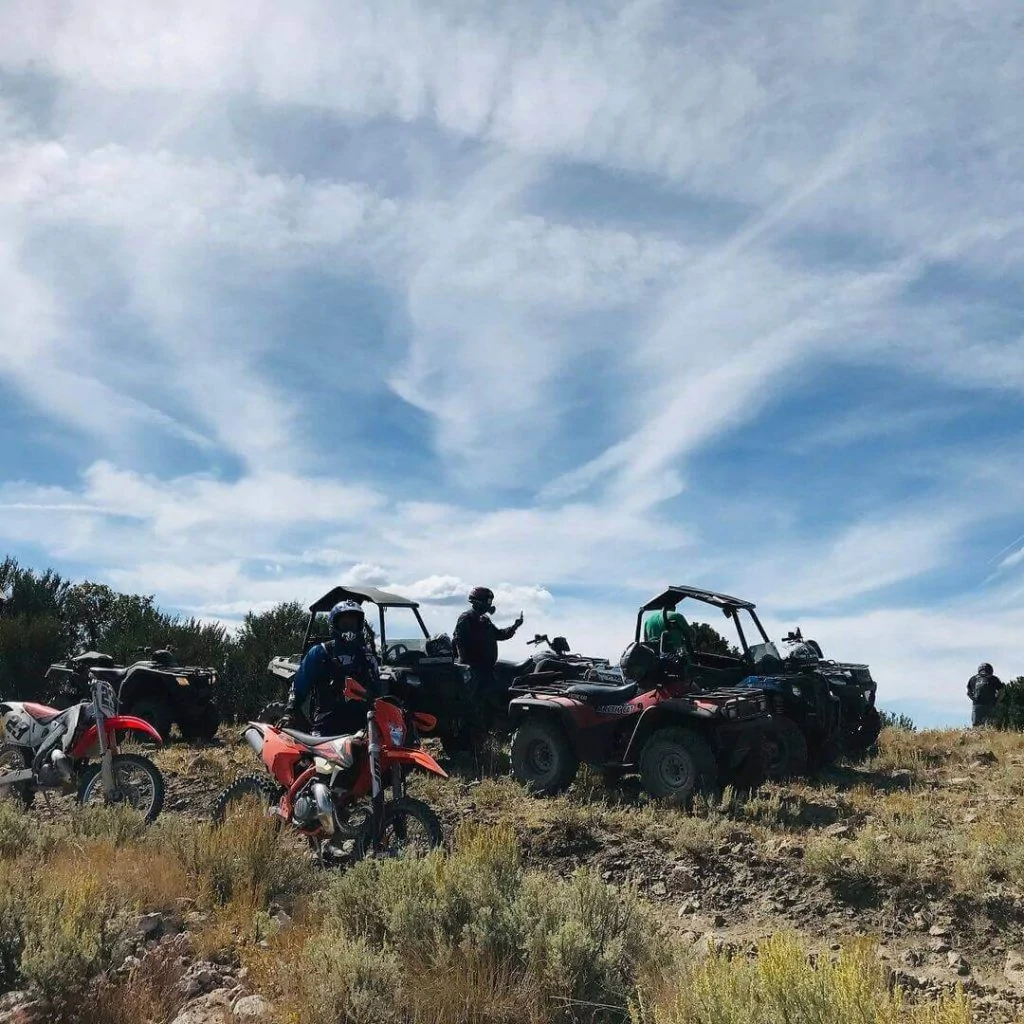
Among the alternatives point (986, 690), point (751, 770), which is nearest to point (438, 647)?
point (751, 770)

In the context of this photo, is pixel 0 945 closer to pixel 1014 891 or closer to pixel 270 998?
pixel 270 998

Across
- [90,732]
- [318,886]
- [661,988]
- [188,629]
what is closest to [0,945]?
[318,886]

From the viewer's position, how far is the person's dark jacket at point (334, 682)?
277 inches

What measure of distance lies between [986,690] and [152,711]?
15.3 meters

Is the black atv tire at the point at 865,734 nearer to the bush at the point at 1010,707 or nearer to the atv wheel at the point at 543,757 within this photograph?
the atv wheel at the point at 543,757

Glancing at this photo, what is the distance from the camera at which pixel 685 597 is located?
11.6 metres

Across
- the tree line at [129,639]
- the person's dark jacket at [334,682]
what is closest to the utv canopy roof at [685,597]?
the person's dark jacket at [334,682]

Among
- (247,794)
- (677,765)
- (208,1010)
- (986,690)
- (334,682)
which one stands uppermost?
(986,690)

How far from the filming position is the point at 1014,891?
18.8 ft

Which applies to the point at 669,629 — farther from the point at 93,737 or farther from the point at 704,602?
the point at 93,737

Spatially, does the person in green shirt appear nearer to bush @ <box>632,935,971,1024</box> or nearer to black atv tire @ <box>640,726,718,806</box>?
black atv tire @ <box>640,726,718,806</box>

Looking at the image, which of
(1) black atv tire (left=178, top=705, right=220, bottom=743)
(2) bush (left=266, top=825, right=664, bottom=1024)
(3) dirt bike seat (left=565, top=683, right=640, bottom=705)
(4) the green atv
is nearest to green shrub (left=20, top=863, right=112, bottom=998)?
(2) bush (left=266, top=825, right=664, bottom=1024)

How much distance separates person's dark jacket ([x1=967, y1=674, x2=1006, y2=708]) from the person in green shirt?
34.6 ft

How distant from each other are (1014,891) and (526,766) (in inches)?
191
